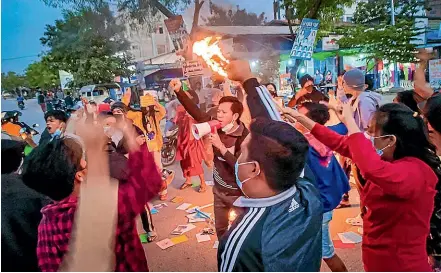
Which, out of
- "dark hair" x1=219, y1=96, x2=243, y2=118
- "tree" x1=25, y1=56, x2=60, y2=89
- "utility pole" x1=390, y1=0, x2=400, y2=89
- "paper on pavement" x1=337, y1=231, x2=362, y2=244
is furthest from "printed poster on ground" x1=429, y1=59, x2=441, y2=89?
"tree" x1=25, y1=56, x2=60, y2=89

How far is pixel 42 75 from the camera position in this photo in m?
2.80

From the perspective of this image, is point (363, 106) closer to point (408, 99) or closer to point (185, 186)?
point (408, 99)

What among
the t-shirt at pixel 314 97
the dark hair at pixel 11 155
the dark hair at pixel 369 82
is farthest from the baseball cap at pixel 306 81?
the dark hair at pixel 11 155

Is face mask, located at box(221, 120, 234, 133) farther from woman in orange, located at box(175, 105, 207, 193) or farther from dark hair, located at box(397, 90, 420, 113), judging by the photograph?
woman in orange, located at box(175, 105, 207, 193)

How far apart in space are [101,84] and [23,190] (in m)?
2.05

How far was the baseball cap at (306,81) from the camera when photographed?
128 inches

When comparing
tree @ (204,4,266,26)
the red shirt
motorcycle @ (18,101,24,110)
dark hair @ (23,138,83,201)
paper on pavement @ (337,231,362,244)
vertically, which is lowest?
paper on pavement @ (337,231,362,244)

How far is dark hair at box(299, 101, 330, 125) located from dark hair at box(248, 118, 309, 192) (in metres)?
0.98

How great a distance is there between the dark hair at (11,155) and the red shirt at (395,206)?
1.46 meters

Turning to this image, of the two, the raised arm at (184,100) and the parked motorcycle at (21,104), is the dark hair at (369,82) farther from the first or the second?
the parked motorcycle at (21,104)

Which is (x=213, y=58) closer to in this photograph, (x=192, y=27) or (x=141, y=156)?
(x=141, y=156)

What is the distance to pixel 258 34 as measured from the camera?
2967 millimetres

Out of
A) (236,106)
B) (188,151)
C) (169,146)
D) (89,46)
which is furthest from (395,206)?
(169,146)

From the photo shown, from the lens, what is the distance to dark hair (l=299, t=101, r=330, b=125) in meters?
2.26
